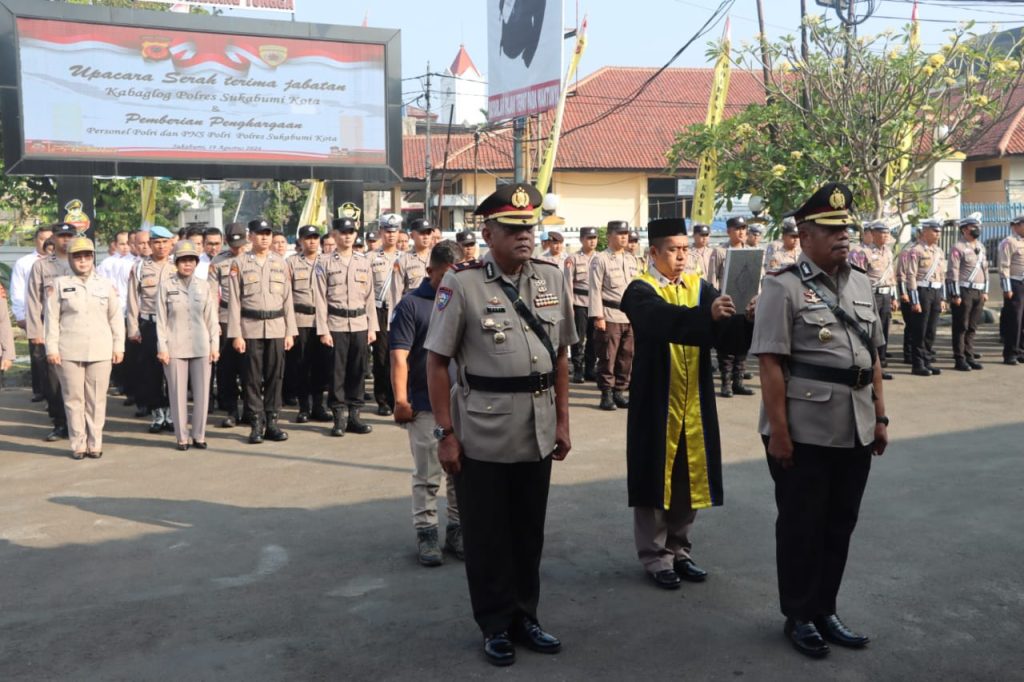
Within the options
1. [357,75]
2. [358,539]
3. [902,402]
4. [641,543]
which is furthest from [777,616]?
[357,75]

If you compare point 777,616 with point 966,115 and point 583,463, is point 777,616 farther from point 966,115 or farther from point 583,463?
point 966,115

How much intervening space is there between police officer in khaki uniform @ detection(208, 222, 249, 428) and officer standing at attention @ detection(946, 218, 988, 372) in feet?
29.1

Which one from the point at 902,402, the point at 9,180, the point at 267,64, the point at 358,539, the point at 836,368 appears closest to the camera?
the point at 836,368

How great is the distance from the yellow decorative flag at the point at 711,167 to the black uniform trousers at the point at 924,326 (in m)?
4.06

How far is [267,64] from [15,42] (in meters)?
3.02

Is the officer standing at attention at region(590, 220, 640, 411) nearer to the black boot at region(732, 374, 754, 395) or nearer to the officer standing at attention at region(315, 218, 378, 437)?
the black boot at region(732, 374, 754, 395)

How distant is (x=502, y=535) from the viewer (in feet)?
14.4

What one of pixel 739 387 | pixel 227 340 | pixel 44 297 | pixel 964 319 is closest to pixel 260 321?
pixel 227 340

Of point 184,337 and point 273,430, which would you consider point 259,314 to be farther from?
point 273,430

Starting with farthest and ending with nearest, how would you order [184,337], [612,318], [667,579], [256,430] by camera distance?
[612,318], [256,430], [184,337], [667,579]

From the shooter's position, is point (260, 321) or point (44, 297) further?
point (44, 297)

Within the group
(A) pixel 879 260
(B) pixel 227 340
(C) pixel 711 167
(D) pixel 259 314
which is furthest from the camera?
(C) pixel 711 167

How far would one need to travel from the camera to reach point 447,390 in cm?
438

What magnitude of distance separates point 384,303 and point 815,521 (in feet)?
23.5
